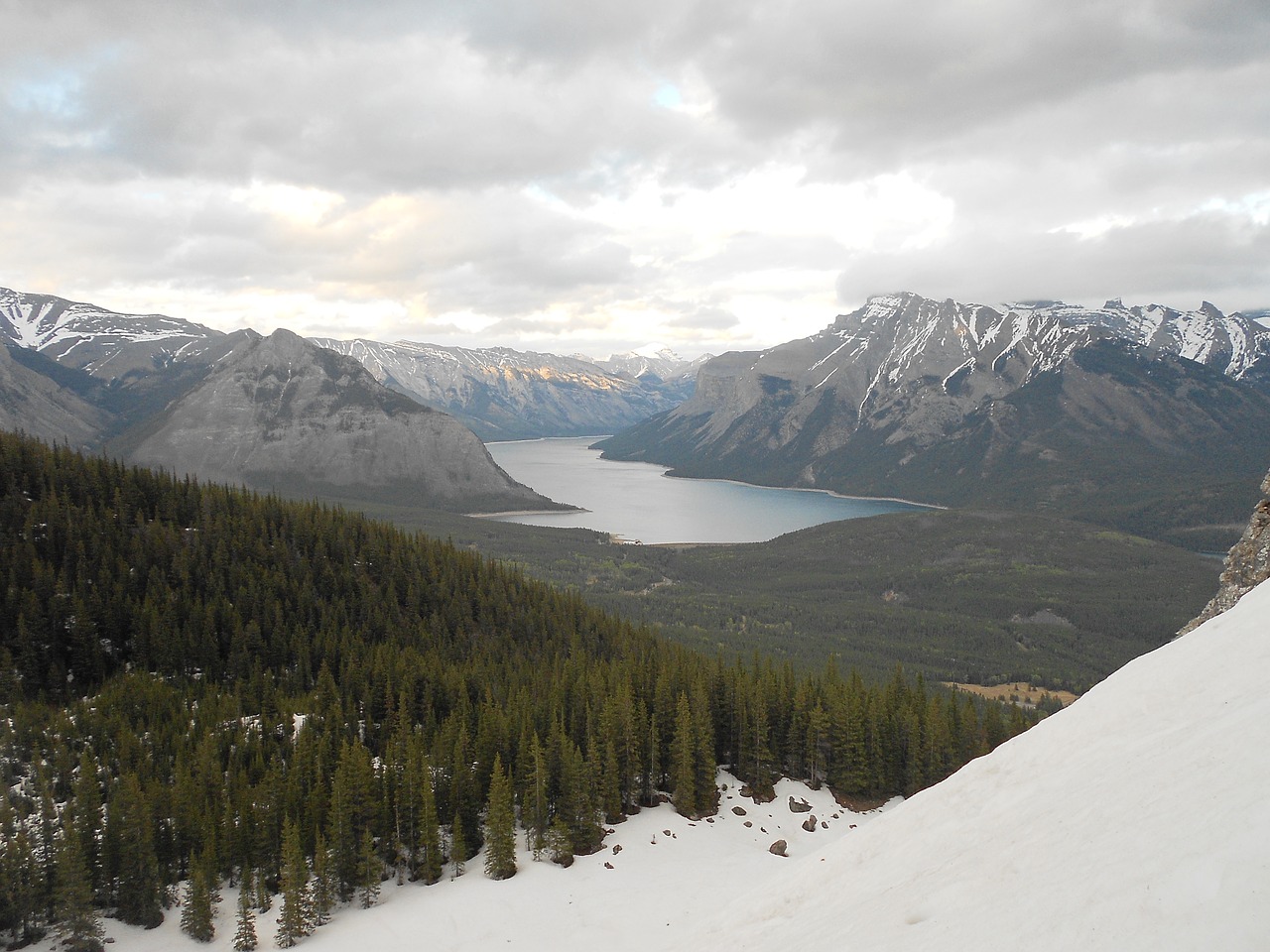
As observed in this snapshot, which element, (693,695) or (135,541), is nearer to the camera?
(693,695)

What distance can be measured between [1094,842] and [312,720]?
51647mm

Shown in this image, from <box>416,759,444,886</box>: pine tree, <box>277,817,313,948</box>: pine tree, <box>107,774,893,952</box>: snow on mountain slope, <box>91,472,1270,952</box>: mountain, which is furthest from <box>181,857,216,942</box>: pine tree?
<box>416,759,444,886</box>: pine tree

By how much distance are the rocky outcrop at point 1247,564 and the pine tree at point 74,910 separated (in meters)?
44.4

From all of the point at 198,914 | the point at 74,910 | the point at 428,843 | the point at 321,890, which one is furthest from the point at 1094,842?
the point at 74,910

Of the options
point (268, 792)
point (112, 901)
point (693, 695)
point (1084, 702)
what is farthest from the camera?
point (693, 695)

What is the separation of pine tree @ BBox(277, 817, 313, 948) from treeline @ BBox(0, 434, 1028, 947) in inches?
6.4

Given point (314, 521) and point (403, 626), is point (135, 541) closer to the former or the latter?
point (314, 521)

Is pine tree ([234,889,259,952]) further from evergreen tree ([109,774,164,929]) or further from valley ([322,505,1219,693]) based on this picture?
valley ([322,505,1219,693])

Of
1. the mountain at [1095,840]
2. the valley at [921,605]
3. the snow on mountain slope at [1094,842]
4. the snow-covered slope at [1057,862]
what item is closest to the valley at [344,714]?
the snow-covered slope at [1057,862]

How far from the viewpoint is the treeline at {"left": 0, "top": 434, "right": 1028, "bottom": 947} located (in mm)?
36688

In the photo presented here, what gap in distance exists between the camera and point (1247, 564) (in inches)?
1142

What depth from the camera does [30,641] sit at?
6344 cm

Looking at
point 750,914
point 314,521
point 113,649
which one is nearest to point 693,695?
point 750,914

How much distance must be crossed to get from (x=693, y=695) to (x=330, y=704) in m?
27.9
